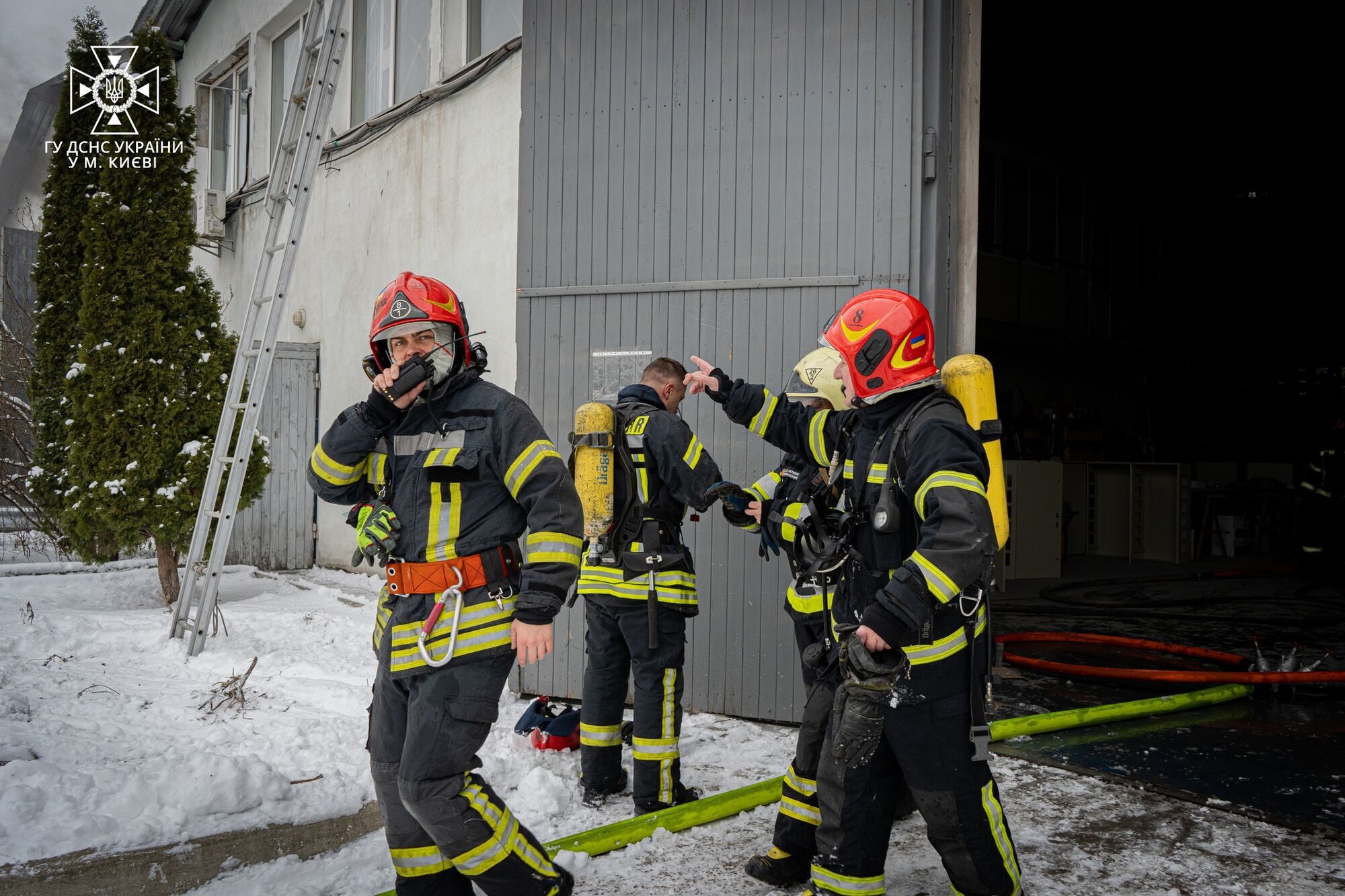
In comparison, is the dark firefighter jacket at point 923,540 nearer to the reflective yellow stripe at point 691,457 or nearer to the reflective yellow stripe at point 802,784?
the reflective yellow stripe at point 802,784

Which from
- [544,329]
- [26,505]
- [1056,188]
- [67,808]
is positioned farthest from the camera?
[1056,188]

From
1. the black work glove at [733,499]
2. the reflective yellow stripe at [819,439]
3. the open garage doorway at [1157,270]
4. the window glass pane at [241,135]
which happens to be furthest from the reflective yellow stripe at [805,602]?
the window glass pane at [241,135]

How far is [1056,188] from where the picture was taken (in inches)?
707

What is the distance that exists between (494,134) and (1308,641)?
8.97 m

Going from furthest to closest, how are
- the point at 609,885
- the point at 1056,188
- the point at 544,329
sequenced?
the point at 1056,188
the point at 544,329
the point at 609,885

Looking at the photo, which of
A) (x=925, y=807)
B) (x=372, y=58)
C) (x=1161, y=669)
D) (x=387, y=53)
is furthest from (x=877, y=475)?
(x=372, y=58)

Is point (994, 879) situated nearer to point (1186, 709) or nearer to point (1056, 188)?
point (1186, 709)

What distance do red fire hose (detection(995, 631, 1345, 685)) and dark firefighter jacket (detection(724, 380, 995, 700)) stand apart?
11.4ft

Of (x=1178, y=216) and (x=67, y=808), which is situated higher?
(x=1178, y=216)

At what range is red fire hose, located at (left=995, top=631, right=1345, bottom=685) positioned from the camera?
650cm

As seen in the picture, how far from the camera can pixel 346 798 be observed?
4492 mm

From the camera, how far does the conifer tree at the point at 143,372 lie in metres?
8.93

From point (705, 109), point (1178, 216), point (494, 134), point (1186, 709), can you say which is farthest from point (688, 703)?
point (1178, 216)

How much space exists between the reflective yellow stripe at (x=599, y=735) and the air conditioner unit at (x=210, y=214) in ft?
43.0
